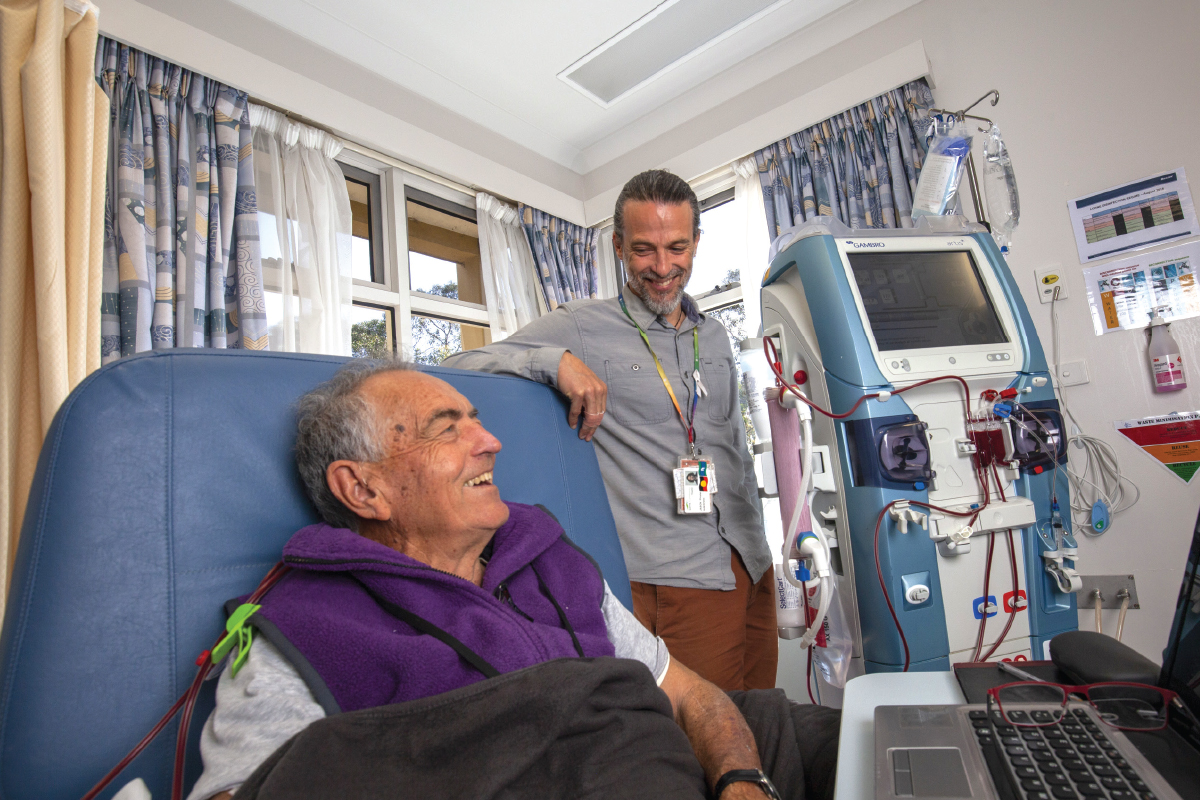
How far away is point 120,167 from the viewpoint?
7.67 ft

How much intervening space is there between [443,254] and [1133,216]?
3.02m

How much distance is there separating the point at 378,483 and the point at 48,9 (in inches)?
69.8

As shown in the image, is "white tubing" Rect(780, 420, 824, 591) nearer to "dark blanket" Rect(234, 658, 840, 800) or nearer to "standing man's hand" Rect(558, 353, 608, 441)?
"standing man's hand" Rect(558, 353, 608, 441)

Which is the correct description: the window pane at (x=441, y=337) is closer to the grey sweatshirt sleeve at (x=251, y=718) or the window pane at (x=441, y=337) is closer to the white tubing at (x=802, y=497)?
the white tubing at (x=802, y=497)

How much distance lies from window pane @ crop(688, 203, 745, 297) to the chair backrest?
3.09 m

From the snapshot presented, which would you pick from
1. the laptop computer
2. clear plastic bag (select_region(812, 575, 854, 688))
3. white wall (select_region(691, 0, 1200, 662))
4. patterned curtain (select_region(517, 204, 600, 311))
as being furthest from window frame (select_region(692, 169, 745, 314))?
the laptop computer

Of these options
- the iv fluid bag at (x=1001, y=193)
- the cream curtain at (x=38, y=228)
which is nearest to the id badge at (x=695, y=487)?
the iv fluid bag at (x=1001, y=193)

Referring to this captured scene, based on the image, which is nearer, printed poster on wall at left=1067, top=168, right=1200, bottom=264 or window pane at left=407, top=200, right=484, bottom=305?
printed poster on wall at left=1067, top=168, right=1200, bottom=264

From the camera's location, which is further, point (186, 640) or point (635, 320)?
point (635, 320)

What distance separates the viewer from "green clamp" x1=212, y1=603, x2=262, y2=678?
2.52 ft

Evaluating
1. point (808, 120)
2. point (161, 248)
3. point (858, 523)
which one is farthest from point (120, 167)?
point (808, 120)

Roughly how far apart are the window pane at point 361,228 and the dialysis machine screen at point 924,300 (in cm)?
251

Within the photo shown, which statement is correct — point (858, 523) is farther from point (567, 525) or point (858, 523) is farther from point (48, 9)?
point (48, 9)

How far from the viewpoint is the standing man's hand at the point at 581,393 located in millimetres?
1324
